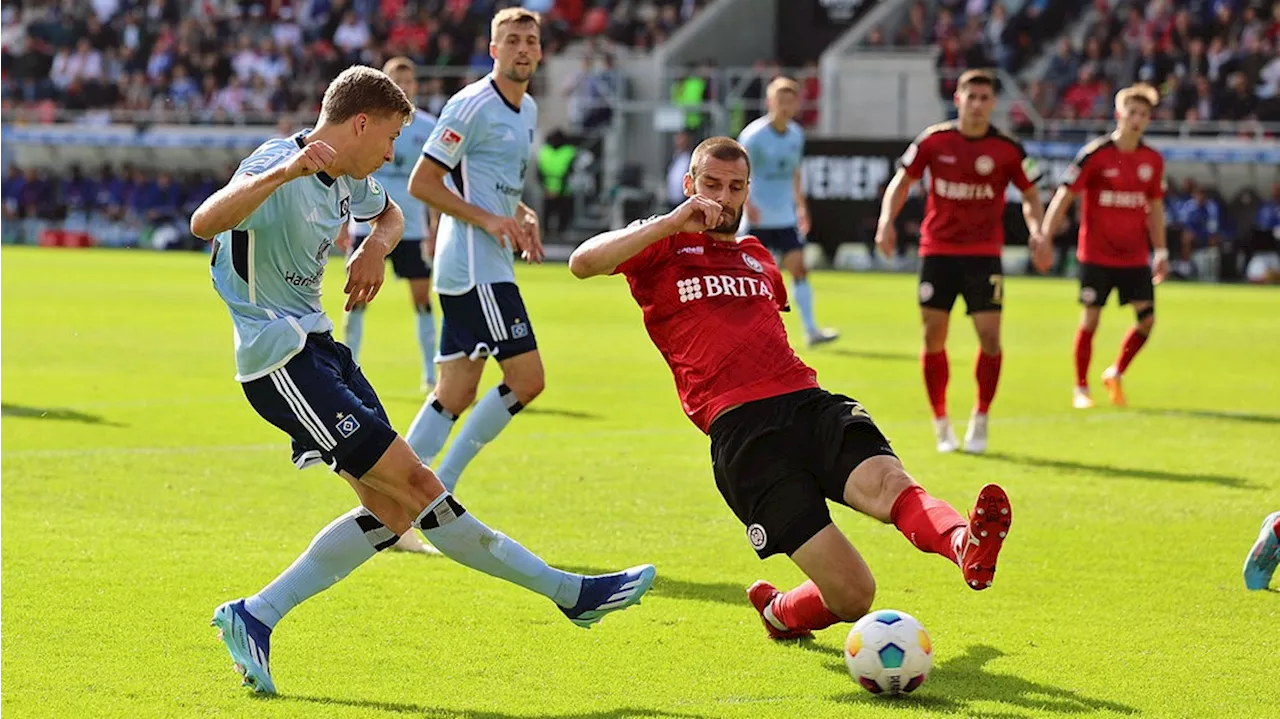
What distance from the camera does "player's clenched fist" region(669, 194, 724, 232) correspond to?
570cm

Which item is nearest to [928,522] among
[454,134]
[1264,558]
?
[1264,558]

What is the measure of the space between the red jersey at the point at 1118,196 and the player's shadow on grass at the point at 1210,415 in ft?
4.01

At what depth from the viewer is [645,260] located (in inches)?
243

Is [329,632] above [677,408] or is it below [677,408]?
above

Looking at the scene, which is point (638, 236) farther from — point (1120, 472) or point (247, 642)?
point (1120, 472)

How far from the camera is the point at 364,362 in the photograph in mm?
16016

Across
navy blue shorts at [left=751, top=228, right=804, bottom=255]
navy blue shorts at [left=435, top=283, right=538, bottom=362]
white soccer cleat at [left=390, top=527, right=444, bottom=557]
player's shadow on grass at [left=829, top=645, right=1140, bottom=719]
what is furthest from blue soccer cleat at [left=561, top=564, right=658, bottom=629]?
navy blue shorts at [left=751, top=228, right=804, bottom=255]

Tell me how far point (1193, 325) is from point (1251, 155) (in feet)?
28.7

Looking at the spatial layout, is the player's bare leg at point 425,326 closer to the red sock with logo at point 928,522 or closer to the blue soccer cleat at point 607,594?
the blue soccer cleat at point 607,594

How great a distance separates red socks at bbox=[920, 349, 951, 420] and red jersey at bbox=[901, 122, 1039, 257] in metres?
0.72

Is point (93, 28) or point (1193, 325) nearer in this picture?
point (1193, 325)

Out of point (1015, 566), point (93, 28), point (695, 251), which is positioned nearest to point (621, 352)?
point (1015, 566)

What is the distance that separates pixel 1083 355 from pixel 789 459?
8242mm

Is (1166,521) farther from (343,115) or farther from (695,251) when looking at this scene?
(343,115)
